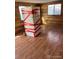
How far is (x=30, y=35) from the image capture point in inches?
263

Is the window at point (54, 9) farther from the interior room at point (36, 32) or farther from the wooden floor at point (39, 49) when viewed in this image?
the wooden floor at point (39, 49)

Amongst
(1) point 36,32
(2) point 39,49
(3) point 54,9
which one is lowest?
(2) point 39,49

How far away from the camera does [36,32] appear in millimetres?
6676

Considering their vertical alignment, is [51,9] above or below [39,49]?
above

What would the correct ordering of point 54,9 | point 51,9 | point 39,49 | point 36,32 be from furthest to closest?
point 51,9 → point 54,9 → point 36,32 → point 39,49

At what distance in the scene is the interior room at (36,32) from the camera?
3991 millimetres

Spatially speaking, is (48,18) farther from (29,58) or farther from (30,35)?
(29,58)

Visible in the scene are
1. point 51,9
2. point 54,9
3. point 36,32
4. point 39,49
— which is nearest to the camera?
point 39,49

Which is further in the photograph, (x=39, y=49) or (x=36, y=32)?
(x=36, y=32)

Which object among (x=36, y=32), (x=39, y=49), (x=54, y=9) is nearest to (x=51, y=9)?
(x=54, y=9)

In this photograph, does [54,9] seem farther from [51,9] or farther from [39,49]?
[39,49]
